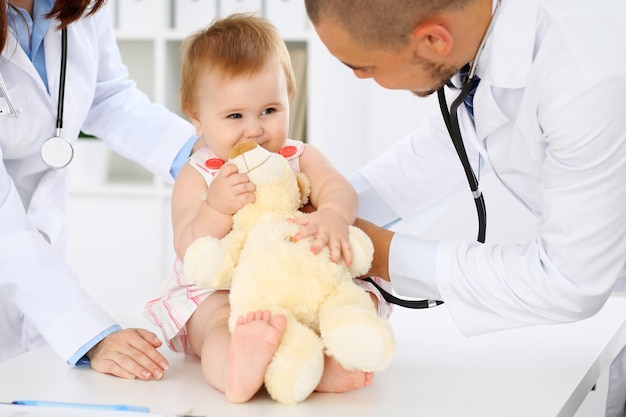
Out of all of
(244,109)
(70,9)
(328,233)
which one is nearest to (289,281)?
(328,233)

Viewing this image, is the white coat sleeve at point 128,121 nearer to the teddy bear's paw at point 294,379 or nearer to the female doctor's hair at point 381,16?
the female doctor's hair at point 381,16

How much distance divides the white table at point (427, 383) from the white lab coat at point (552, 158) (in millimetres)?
86

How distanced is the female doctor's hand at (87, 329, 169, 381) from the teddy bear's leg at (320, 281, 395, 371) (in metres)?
0.27

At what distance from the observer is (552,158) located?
1.23m

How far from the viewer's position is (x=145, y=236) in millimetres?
3199

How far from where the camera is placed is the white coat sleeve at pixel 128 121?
6.07 feet

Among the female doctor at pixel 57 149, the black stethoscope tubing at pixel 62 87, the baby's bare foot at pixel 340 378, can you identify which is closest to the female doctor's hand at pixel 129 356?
the female doctor at pixel 57 149

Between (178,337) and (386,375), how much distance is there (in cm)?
33

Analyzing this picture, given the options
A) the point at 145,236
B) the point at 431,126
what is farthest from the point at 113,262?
the point at 431,126

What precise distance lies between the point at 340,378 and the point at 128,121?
2.95 feet

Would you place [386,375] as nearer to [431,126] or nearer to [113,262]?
[431,126]

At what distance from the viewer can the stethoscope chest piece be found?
162 cm

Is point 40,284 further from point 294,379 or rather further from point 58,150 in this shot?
point 294,379

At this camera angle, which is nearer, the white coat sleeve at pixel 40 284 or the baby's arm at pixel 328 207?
the baby's arm at pixel 328 207
